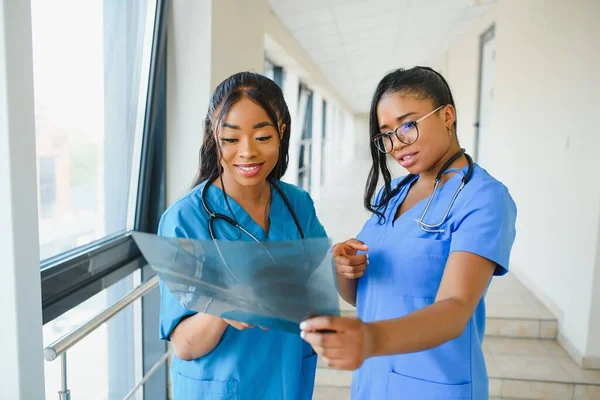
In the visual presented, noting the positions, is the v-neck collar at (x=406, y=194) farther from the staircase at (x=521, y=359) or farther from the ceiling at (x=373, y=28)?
the ceiling at (x=373, y=28)

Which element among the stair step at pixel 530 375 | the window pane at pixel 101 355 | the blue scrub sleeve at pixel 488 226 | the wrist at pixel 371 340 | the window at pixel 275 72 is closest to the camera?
the wrist at pixel 371 340

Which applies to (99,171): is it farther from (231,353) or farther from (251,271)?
(251,271)

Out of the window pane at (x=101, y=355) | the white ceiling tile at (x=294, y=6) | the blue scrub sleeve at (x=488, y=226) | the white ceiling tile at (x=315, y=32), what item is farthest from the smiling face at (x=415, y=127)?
the white ceiling tile at (x=315, y=32)

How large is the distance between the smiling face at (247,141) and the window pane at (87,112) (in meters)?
0.72

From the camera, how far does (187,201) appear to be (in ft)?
2.91

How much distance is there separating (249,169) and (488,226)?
0.44 metres

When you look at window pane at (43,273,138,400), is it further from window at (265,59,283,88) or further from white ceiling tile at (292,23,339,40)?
window at (265,59,283,88)

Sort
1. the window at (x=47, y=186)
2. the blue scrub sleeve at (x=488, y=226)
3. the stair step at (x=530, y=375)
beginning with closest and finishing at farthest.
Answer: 1. the blue scrub sleeve at (x=488, y=226)
2. the window at (x=47, y=186)
3. the stair step at (x=530, y=375)

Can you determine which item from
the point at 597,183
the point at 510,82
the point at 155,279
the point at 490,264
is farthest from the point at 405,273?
the point at 510,82

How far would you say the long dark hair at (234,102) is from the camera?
85cm

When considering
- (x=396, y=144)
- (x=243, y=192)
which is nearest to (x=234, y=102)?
(x=243, y=192)

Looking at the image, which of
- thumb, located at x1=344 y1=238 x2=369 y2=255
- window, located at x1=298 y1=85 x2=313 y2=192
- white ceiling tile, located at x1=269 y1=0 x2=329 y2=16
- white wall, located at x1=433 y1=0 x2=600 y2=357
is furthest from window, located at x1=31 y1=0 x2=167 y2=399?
window, located at x1=298 y1=85 x2=313 y2=192

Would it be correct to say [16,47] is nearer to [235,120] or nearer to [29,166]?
[29,166]

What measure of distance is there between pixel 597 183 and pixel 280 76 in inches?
143
